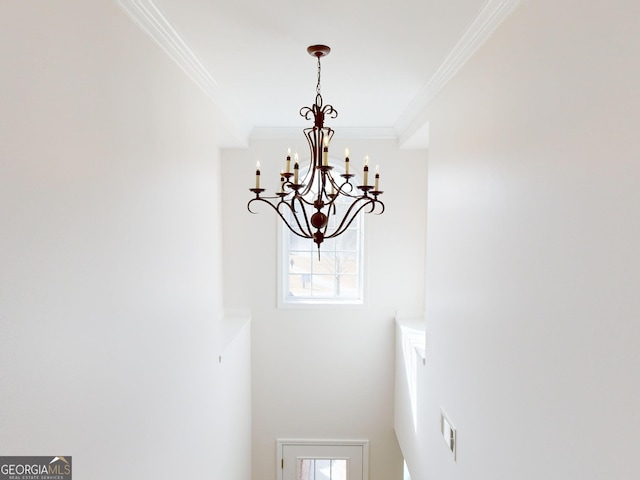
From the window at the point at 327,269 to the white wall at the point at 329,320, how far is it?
18 centimetres

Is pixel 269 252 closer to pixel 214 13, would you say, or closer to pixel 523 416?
pixel 214 13

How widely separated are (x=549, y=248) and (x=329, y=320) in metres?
3.05

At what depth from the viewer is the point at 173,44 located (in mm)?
1986

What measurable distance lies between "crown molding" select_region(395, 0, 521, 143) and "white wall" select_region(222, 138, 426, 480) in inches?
37.0

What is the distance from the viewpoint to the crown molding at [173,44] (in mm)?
1613

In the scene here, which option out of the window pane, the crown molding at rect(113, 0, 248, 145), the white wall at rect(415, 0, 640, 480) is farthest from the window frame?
the white wall at rect(415, 0, 640, 480)

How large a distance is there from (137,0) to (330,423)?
388 centimetres

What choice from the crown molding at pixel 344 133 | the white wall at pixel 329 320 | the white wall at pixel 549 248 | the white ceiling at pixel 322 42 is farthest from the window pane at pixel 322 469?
the white ceiling at pixel 322 42

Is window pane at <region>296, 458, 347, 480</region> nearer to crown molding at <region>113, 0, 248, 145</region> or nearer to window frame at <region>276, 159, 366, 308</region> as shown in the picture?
window frame at <region>276, 159, 366, 308</region>

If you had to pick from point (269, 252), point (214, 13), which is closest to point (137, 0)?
point (214, 13)

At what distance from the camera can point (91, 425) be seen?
132 cm

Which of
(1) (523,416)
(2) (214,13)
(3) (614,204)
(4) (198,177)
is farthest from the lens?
(4) (198,177)

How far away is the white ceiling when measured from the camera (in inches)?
68.5

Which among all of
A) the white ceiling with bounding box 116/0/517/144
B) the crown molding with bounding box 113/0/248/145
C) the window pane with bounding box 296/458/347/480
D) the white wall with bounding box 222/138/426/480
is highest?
the white ceiling with bounding box 116/0/517/144
